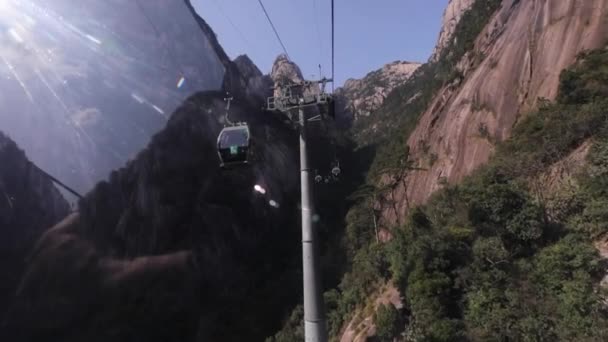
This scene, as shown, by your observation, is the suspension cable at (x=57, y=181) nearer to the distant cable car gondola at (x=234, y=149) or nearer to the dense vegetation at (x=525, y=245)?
the dense vegetation at (x=525, y=245)

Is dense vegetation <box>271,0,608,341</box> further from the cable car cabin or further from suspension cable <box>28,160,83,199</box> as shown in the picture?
suspension cable <box>28,160,83,199</box>

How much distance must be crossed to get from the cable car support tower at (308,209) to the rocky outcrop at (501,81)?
20199mm

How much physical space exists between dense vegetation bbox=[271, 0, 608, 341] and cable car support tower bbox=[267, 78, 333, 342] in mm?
7039

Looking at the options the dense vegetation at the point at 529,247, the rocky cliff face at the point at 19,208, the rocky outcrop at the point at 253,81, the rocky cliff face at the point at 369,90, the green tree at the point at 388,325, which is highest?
the rocky cliff face at the point at 369,90

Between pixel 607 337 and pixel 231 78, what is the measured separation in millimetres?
63703

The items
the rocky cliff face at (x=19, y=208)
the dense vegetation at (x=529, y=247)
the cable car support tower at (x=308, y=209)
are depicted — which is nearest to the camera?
the cable car support tower at (x=308, y=209)

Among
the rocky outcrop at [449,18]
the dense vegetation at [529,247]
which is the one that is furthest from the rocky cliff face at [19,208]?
the rocky outcrop at [449,18]

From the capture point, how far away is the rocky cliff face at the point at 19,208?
→ 35.7 m

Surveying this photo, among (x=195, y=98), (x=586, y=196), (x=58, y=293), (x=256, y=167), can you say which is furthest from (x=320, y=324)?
(x=195, y=98)

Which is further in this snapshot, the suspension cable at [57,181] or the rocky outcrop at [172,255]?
the suspension cable at [57,181]

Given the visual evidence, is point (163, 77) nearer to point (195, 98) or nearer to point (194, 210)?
point (195, 98)

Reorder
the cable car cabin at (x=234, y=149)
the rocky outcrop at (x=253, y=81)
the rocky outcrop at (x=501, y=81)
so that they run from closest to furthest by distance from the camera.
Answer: the cable car cabin at (x=234, y=149) → the rocky outcrop at (x=501, y=81) → the rocky outcrop at (x=253, y=81)

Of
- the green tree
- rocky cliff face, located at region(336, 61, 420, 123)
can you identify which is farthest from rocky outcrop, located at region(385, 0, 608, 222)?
rocky cliff face, located at region(336, 61, 420, 123)

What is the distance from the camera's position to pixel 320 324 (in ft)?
22.6
